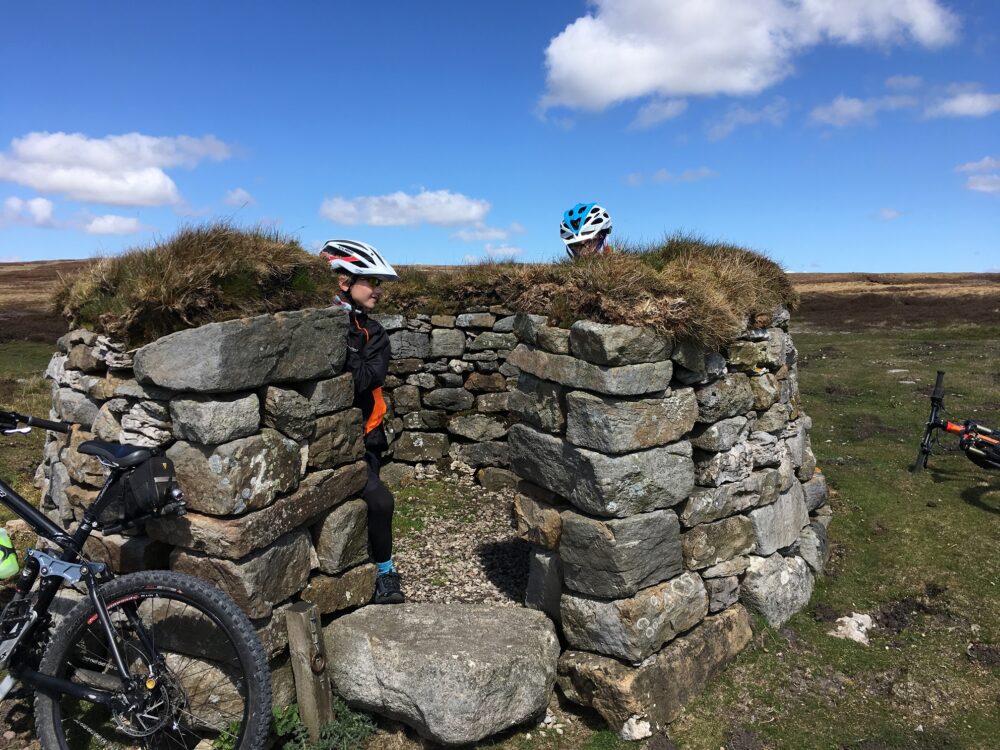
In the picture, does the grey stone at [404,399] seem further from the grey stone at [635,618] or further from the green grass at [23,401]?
the grey stone at [635,618]

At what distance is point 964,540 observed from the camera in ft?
24.1

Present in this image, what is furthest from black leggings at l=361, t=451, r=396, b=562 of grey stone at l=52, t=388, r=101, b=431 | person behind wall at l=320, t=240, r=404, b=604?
grey stone at l=52, t=388, r=101, b=431

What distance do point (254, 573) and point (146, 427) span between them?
1290 millimetres

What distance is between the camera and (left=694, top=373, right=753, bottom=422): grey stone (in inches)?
223

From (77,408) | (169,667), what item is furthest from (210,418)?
(169,667)

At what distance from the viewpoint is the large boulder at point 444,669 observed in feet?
15.4

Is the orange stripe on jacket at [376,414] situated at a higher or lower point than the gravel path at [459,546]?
higher

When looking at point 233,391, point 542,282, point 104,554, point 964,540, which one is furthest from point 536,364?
point 964,540

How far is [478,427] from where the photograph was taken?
10.5 m

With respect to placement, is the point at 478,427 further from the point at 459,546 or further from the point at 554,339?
the point at 554,339

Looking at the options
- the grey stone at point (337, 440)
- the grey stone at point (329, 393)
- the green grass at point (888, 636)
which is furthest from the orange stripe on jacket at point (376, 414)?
the green grass at point (888, 636)

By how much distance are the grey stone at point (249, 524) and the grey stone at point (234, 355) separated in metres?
0.88

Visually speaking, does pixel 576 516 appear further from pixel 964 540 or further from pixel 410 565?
pixel 964 540

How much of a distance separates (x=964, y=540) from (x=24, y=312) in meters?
31.4
